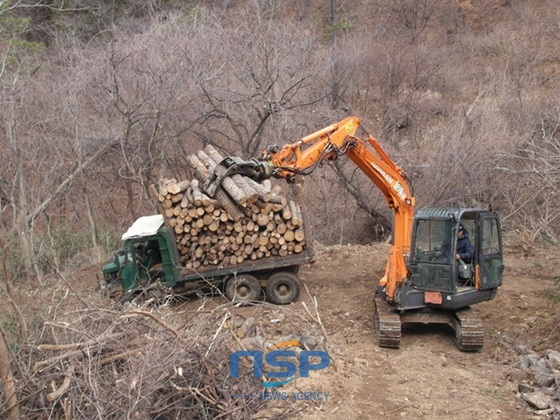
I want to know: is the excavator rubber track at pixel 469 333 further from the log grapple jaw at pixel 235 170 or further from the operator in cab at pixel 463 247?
the log grapple jaw at pixel 235 170

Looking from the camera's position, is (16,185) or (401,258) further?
(16,185)

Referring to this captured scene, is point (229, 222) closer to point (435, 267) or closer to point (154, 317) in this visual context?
point (435, 267)

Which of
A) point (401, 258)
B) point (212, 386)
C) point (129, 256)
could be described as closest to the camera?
point (212, 386)

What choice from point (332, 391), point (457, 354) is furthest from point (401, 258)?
point (332, 391)

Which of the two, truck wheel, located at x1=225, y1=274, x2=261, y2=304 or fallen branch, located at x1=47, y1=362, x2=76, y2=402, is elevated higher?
fallen branch, located at x1=47, y1=362, x2=76, y2=402

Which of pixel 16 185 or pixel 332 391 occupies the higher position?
pixel 16 185

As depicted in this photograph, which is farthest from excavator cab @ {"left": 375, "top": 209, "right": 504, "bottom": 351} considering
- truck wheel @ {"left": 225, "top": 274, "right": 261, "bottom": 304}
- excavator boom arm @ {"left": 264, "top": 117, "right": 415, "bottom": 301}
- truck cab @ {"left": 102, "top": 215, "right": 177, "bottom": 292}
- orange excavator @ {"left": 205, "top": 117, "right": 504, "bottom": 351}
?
truck cab @ {"left": 102, "top": 215, "right": 177, "bottom": 292}

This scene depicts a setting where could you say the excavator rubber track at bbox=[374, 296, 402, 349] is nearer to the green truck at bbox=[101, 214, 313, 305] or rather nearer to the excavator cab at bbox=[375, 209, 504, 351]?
the excavator cab at bbox=[375, 209, 504, 351]

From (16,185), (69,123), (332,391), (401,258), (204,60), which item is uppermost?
(204,60)

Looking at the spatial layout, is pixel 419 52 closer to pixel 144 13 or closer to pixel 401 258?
pixel 144 13

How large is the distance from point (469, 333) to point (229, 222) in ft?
13.5

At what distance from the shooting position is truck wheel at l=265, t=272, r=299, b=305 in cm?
1020

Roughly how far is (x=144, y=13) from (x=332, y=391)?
19780 millimetres

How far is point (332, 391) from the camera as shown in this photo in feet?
21.6
